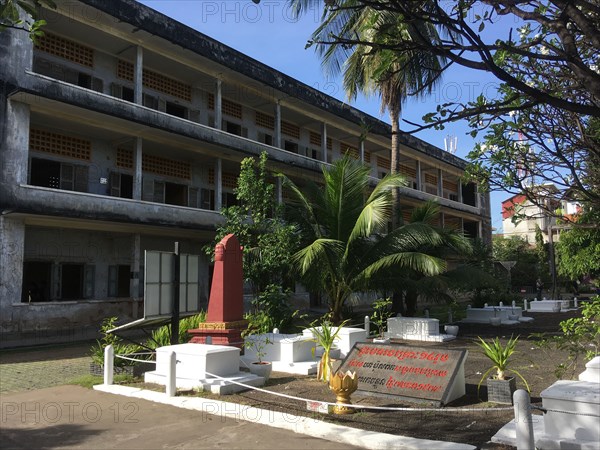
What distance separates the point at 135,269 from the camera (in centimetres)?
1900

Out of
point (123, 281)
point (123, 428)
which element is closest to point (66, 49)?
point (123, 281)

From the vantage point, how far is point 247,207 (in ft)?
43.8

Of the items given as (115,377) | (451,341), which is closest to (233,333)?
(115,377)

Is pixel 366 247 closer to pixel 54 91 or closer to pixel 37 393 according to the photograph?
pixel 37 393

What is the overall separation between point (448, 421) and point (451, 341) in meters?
8.57

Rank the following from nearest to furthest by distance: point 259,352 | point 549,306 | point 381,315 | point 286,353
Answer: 1. point 259,352
2. point 286,353
3. point 381,315
4. point 549,306

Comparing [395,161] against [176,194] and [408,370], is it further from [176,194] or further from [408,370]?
[408,370]

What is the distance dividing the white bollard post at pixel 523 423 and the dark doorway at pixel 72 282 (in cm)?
1766

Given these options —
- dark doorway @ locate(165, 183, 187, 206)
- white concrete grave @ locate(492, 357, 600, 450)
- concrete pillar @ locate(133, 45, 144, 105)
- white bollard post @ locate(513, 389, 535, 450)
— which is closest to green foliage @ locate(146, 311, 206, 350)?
white concrete grave @ locate(492, 357, 600, 450)

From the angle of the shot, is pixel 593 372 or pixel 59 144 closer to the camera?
pixel 593 372

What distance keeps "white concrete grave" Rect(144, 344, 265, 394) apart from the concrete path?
3.00 feet

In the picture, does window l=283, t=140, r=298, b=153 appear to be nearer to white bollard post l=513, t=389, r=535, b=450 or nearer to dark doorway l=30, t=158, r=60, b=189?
dark doorway l=30, t=158, r=60, b=189

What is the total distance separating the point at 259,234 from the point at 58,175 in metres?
9.51

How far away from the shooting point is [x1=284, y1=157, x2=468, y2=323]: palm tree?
44.1 feet
